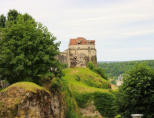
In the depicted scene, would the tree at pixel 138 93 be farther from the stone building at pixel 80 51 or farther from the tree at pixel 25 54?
the stone building at pixel 80 51

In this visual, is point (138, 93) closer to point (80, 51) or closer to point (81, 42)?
point (80, 51)

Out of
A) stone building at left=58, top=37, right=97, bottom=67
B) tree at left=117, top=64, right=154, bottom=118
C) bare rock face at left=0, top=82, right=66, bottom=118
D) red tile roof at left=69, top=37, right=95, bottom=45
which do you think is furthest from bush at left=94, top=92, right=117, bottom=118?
red tile roof at left=69, top=37, right=95, bottom=45

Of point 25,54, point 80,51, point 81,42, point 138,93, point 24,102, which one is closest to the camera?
point 24,102

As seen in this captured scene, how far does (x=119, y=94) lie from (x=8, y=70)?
46.7ft

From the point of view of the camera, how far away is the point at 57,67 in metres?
43.4

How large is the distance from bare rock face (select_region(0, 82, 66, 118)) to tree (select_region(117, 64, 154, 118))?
9.66m

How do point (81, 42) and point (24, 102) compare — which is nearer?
point (24, 102)

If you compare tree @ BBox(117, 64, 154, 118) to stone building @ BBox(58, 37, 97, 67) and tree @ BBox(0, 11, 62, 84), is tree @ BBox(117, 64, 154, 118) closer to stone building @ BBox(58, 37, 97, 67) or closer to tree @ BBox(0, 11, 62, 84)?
tree @ BBox(0, 11, 62, 84)

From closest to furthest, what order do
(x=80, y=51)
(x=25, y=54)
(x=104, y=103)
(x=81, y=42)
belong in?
1. (x=25, y=54)
2. (x=104, y=103)
3. (x=80, y=51)
4. (x=81, y=42)

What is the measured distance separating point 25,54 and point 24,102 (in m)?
9.43

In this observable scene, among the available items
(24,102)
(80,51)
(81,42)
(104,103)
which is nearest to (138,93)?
(24,102)

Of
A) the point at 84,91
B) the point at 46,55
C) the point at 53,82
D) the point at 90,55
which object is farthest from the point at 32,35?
the point at 90,55

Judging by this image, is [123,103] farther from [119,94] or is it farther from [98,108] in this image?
[98,108]

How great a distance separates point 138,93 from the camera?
129 ft
